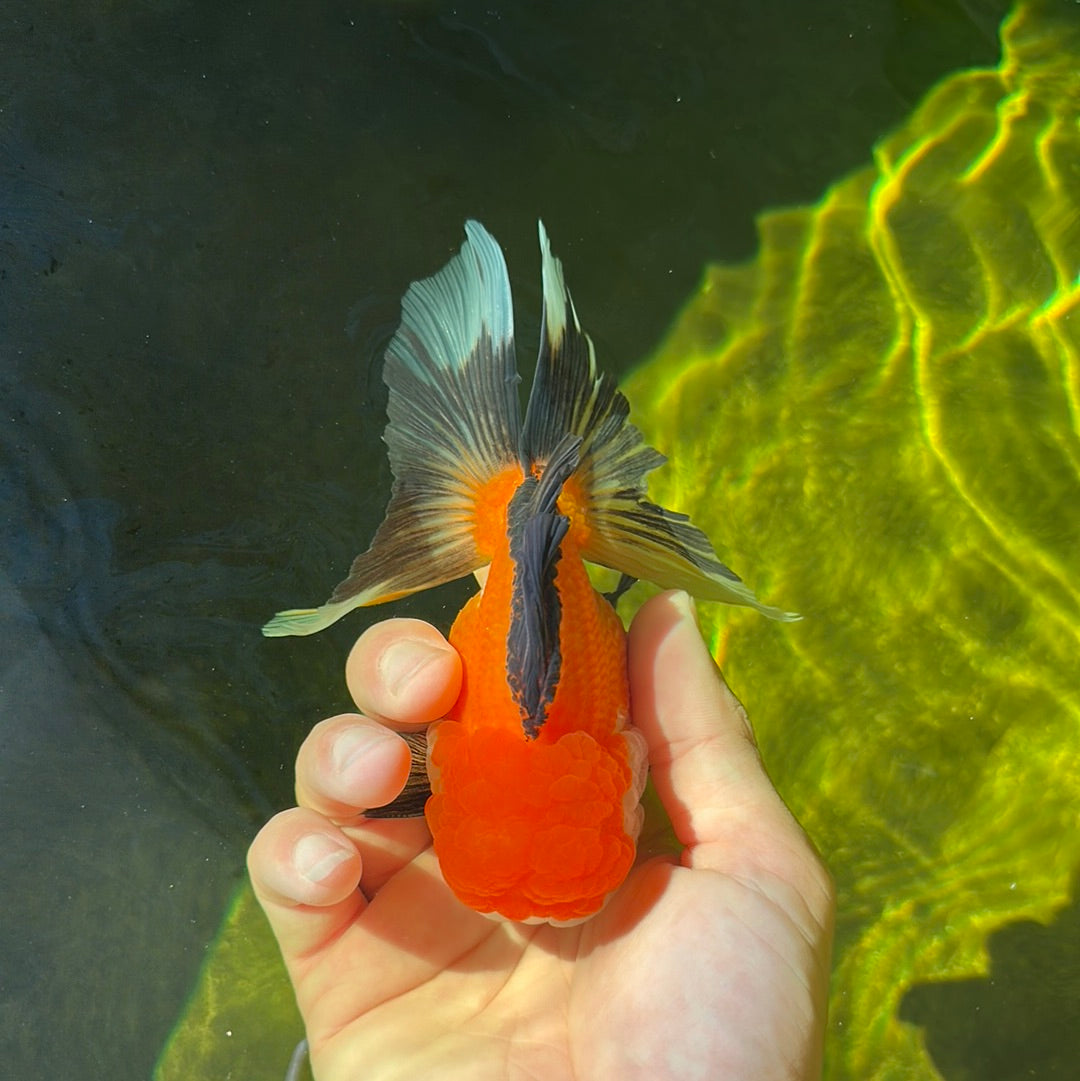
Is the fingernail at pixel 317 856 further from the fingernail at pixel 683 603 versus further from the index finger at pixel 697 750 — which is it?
the fingernail at pixel 683 603

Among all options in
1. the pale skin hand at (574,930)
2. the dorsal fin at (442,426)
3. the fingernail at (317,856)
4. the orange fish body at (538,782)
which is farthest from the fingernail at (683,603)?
the fingernail at (317,856)

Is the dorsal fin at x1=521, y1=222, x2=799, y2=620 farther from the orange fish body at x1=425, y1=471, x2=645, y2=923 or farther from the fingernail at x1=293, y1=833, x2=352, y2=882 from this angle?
the fingernail at x1=293, y1=833, x2=352, y2=882

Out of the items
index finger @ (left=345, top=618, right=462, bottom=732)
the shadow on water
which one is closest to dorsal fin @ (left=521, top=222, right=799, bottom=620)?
index finger @ (left=345, top=618, right=462, bottom=732)

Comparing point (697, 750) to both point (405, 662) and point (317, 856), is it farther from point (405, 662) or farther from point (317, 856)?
point (317, 856)

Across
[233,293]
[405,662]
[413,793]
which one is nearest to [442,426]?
[405,662]

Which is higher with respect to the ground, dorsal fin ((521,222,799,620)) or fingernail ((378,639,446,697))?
dorsal fin ((521,222,799,620))

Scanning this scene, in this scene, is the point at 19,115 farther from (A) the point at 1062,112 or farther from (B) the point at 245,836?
(A) the point at 1062,112
